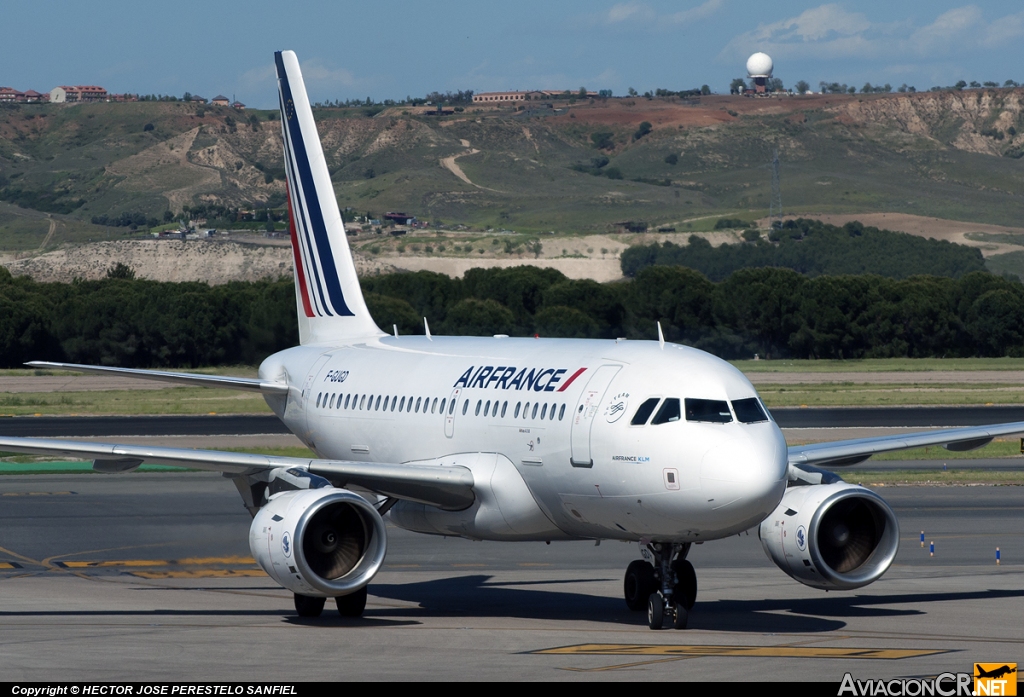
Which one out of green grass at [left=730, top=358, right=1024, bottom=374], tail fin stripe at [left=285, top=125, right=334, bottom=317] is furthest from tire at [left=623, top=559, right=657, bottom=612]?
green grass at [left=730, top=358, right=1024, bottom=374]

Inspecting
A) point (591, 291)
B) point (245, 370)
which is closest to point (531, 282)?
point (591, 291)

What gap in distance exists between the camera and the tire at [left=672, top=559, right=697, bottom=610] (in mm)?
23312

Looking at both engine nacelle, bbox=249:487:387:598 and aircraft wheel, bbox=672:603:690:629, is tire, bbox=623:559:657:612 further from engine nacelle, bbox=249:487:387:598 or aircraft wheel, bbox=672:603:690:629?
engine nacelle, bbox=249:487:387:598

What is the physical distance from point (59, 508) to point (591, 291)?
231 ft

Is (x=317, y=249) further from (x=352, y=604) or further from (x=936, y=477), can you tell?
(x=936, y=477)

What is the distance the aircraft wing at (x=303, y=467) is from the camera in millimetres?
24375

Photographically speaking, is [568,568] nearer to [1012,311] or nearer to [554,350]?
[554,350]

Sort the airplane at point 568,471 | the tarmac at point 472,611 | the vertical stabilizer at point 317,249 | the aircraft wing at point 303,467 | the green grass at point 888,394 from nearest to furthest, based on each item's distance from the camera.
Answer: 1. the tarmac at point 472,611
2. the airplane at point 568,471
3. the aircraft wing at point 303,467
4. the vertical stabilizer at point 317,249
5. the green grass at point 888,394

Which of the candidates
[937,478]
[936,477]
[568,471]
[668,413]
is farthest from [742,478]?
[936,477]

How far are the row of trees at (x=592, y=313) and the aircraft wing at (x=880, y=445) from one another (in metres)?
65.2

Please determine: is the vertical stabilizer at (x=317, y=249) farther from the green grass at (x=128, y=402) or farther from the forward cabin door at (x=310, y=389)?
the green grass at (x=128, y=402)

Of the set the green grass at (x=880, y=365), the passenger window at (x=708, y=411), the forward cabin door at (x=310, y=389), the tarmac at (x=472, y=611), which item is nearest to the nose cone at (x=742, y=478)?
the passenger window at (x=708, y=411)

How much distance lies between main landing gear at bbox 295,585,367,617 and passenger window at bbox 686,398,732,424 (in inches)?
258

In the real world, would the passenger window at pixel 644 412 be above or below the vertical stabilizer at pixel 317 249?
below
